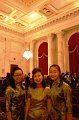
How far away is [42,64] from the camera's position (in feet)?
45.4

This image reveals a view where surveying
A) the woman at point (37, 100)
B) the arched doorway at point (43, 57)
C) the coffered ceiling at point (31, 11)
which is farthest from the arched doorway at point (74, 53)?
the woman at point (37, 100)

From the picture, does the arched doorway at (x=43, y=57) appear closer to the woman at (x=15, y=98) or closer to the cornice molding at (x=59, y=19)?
the cornice molding at (x=59, y=19)

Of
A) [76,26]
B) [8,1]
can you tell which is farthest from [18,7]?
[76,26]

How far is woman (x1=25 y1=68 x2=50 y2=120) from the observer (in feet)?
7.64

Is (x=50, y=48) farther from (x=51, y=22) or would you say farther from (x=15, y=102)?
(x=15, y=102)

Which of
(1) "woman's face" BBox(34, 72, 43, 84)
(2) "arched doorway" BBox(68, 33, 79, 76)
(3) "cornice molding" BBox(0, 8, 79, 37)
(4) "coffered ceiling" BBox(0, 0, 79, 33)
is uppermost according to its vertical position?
(4) "coffered ceiling" BBox(0, 0, 79, 33)

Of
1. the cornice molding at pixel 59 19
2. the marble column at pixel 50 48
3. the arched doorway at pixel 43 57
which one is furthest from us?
the arched doorway at pixel 43 57

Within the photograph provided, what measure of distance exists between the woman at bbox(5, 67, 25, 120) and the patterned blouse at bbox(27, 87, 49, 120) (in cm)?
20

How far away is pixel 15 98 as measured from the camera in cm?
249

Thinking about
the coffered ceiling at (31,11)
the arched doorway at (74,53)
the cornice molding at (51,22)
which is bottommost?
the arched doorway at (74,53)

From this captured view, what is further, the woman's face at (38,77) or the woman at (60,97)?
the woman's face at (38,77)

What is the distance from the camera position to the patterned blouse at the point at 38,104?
232cm

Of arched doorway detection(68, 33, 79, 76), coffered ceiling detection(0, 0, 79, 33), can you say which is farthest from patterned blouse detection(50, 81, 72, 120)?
arched doorway detection(68, 33, 79, 76)

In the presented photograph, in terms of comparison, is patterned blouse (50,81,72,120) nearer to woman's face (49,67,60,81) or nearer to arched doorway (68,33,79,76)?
woman's face (49,67,60,81)
